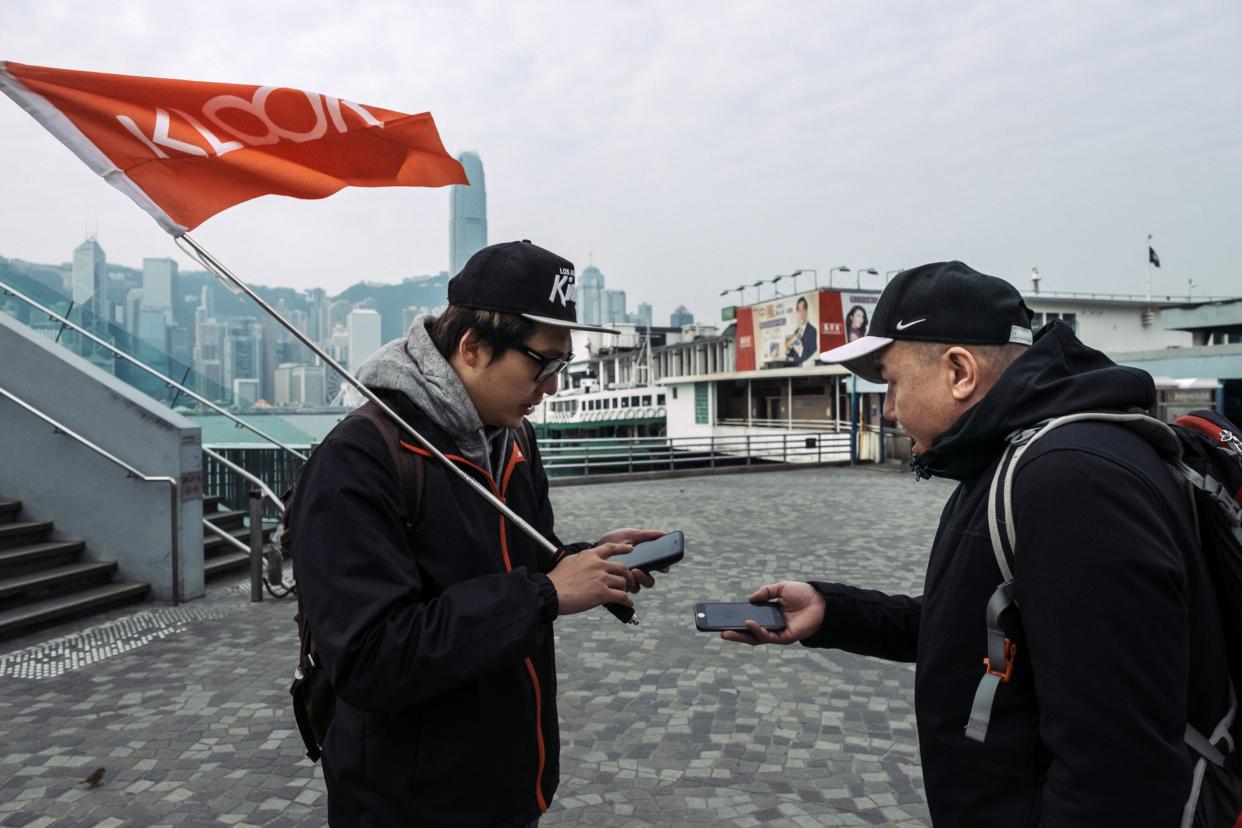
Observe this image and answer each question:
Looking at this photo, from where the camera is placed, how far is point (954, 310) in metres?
1.60

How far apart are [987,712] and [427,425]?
1.34 metres

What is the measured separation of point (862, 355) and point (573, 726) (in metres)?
3.47

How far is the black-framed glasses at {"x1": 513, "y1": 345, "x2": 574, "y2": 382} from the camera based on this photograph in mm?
1939

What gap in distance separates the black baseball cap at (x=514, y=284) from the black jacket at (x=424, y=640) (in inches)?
12.5

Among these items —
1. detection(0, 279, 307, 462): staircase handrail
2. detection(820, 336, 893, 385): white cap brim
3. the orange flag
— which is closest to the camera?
detection(820, 336, 893, 385): white cap brim

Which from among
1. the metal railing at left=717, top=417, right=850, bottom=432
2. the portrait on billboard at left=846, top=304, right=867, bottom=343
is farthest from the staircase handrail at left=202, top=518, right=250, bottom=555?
the portrait on billboard at left=846, top=304, right=867, bottom=343

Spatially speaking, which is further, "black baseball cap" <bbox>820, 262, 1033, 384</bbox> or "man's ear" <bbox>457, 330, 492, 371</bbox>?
"man's ear" <bbox>457, 330, 492, 371</bbox>

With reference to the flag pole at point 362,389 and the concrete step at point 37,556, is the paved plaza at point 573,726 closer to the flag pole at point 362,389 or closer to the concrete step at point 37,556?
the concrete step at point 37,556

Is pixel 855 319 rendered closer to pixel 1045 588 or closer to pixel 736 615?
pixel 736 615

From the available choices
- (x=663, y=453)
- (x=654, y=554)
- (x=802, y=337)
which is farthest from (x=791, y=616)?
(x=802, y=337)

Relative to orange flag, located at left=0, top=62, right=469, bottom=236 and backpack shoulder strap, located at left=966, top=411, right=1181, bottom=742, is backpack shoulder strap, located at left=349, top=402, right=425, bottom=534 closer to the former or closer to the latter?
orange flag, located at left=0, top=62, right=469, bottom=236

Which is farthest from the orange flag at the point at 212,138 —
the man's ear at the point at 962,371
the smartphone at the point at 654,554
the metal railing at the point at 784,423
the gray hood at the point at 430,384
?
the metal railing at the point at 784,423

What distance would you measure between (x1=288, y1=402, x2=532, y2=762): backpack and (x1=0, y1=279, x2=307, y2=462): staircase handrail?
6.79 metres

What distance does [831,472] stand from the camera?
810 inches
